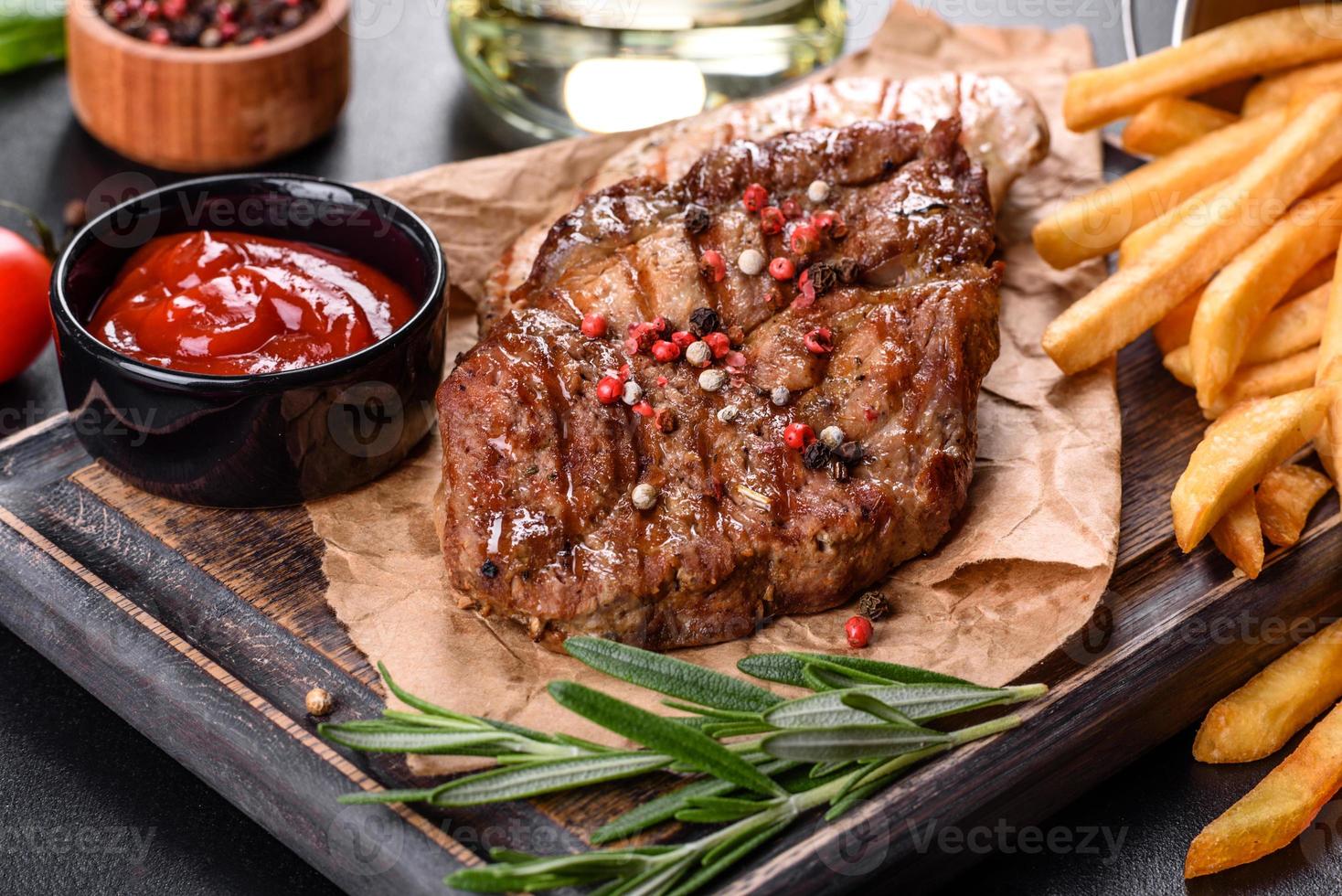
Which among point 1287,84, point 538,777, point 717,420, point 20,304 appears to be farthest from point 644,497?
point 1287,84

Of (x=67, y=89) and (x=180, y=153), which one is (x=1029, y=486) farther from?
(x=67, y=89)

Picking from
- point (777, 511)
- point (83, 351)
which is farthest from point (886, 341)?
point (83, 351)

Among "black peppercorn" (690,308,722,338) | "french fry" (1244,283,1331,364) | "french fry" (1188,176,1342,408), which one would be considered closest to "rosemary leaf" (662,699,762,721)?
"black peppercorn" (690,308,722,338)

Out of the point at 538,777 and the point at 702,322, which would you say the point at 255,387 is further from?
the point at 538,777

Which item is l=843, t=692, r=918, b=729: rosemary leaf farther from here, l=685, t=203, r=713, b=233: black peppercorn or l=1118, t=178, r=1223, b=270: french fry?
l=1118, t=178, r=1223, b=270: french fry

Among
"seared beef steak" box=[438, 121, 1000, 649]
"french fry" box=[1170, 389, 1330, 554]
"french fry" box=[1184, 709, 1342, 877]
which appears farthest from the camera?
"french fry" box=[1170, 389, 1330, 554]

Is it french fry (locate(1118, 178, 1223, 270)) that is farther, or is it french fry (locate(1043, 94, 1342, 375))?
french fry (locate(1118, 178, 1223, 270))
